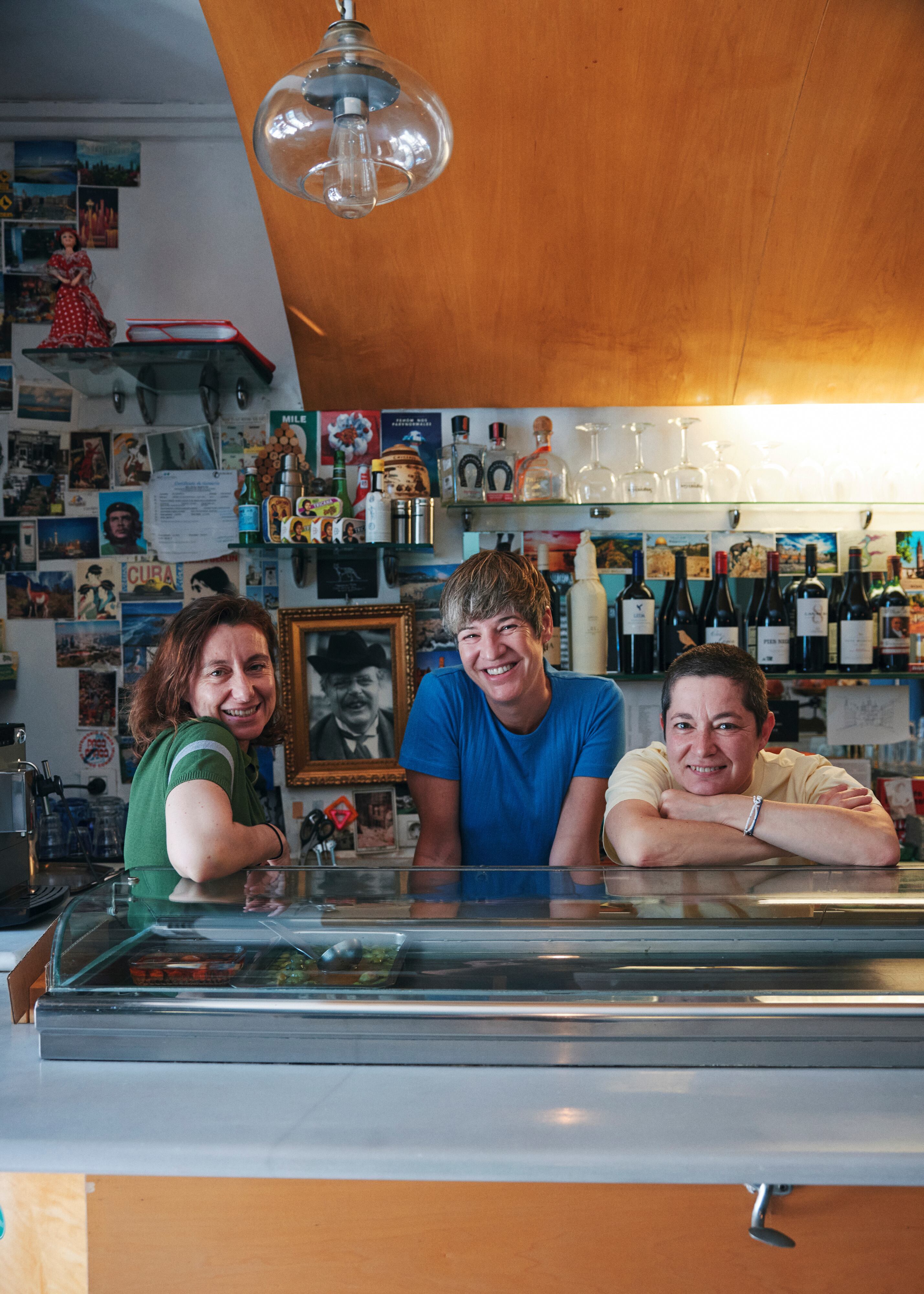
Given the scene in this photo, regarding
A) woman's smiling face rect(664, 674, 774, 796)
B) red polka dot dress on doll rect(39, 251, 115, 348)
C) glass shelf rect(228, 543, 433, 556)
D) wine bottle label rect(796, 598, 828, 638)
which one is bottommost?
woman's smiling face rect(664, 674, 774, 796)

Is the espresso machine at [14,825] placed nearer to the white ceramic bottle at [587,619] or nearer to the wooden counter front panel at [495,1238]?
the wooden counter front panel at [495,1238]

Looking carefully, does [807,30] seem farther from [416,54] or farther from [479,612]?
[479,612]

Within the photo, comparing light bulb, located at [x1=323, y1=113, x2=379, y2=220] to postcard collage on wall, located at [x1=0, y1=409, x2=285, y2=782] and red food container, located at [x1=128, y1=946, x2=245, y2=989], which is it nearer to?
red food container, located at [x1=128, y1=946, x2=245, y2=989]

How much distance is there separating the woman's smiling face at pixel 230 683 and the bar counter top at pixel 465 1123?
2.25 feet

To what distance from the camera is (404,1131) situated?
723 mm

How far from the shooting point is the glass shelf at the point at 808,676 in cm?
239

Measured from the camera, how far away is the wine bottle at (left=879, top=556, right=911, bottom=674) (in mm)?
2422

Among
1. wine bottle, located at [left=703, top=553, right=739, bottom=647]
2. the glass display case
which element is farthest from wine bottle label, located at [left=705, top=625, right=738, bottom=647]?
the glass display case

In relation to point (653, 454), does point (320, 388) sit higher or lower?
higher

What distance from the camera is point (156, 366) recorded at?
2373mm

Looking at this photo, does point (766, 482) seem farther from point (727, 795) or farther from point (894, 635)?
point (727, 795)

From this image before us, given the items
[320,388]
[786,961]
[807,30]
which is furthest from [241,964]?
[807,30]

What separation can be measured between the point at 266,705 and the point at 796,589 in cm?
162

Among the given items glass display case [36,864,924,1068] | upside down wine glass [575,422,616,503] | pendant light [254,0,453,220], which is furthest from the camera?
upside down wine glass [575,422,616,503]
